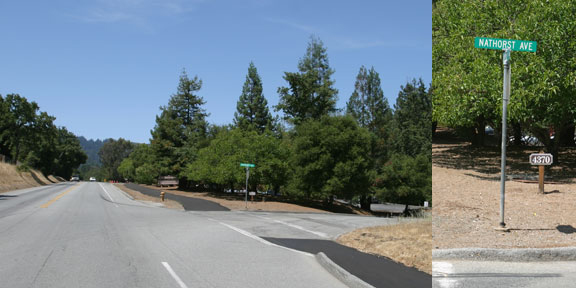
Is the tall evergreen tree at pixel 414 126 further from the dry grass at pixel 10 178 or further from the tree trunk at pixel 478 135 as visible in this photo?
the dry grass at pixel 10 178

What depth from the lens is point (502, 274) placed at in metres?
8.13

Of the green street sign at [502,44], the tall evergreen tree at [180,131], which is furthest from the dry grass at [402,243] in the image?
the tall evergreen tree at [180,131]

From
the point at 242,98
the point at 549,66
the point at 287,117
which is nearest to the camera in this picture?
the point at 549,66

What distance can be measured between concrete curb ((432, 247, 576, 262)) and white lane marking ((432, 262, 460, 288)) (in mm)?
300

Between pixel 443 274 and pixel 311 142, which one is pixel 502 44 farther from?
pixel 311 142

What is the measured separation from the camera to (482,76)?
56.6 ft

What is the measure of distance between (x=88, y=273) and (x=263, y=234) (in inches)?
316

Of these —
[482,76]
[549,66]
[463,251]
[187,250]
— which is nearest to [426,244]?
[463,251]

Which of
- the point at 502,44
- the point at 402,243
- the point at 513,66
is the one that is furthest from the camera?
the point at 513,66

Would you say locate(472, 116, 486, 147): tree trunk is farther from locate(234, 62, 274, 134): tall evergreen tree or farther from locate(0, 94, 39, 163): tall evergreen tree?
locate(0, 94, 39, 163): tall evergreen tree

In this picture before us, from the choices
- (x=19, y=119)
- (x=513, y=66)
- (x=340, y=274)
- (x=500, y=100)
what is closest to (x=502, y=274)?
(x=340, y=274)

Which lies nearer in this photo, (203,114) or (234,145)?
(234,145)

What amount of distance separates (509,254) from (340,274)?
3290 millimetres

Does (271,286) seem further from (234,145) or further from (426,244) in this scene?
(234,145)
